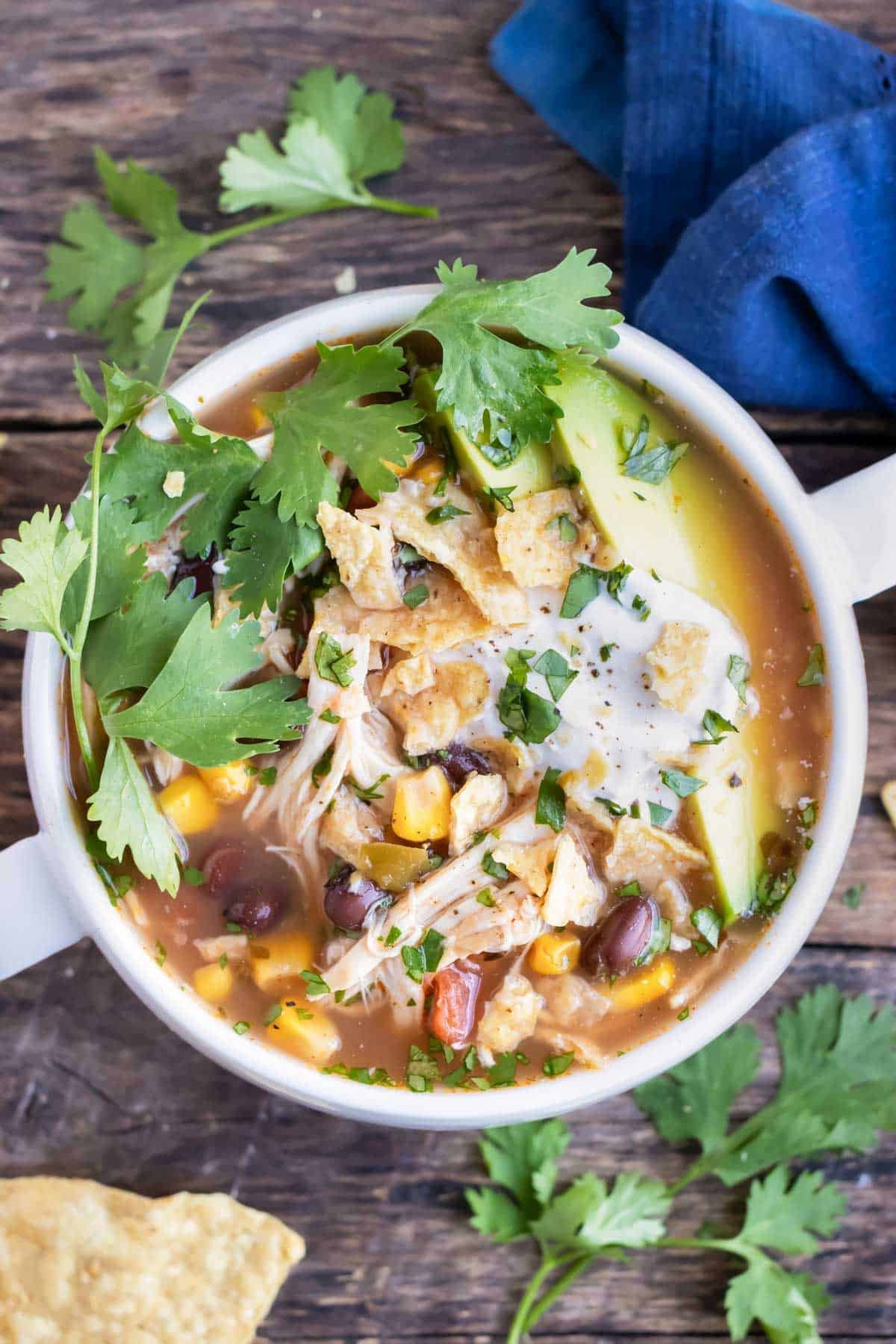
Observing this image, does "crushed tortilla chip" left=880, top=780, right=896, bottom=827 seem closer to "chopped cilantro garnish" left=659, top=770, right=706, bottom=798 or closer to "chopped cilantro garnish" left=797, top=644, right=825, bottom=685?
"chopped cilantro garnish" left=797, top=644, right=825, bottom=685

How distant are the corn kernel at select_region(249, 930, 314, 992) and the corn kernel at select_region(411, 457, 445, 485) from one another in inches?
32.1

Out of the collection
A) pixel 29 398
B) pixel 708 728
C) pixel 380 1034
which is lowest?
pixel 380 1034

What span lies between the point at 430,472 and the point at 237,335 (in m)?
0.77

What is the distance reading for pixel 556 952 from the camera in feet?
6.84

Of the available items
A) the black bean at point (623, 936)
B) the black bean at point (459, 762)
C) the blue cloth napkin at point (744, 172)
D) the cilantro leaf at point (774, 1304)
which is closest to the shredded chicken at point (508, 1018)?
the black bean at point (623, 936)

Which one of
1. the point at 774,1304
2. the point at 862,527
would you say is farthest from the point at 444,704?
the point at 774,1304

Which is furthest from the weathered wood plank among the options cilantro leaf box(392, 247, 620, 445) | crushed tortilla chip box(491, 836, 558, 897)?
cilantro leaf box(392, 247, 620, 445)

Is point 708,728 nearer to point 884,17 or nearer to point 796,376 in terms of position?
point 796,376

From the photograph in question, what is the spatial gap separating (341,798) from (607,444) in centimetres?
74

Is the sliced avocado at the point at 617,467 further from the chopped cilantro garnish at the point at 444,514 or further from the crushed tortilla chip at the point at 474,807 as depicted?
the crushed tortilla chip at the point at 474,807

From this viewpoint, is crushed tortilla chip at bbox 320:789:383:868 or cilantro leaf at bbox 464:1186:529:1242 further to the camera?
cilantro leaf at bbox 464:1186:529:1242

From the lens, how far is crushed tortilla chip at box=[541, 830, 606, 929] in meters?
1.98

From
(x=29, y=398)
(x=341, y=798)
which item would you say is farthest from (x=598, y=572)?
(x=29, y=398)

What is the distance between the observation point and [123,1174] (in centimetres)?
259
